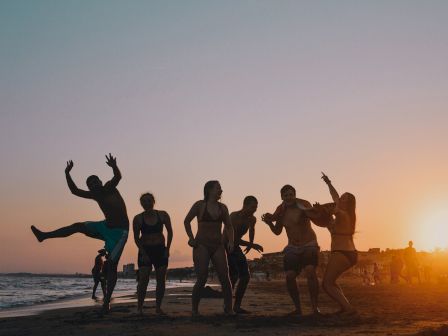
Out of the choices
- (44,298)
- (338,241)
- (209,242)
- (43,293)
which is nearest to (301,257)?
(338,241)

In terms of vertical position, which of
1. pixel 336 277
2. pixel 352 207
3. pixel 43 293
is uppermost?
pixel 352 207

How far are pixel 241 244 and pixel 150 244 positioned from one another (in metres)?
1.68

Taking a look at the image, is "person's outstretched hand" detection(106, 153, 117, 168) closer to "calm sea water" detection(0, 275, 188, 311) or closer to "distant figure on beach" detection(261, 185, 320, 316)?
"distant figure on beach" detection(261, 185, 320, 316)

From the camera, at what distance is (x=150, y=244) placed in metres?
8.61

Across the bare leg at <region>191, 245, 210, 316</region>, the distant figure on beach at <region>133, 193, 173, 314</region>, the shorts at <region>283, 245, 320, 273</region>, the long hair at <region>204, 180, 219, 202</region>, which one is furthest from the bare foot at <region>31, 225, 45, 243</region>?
the shorts at <region>283, 245, 320, 273</region>

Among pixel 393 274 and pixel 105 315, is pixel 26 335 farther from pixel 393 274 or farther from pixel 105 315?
pixel 393 274

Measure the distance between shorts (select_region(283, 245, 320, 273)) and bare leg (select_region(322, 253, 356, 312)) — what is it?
0.88 ft

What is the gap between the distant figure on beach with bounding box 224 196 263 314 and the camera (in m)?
9.06

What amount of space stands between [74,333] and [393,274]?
26.4 metres

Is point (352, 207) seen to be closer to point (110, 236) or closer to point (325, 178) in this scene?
point (325, 178)

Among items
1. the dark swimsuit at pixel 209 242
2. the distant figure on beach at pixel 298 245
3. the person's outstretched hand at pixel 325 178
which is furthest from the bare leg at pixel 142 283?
the person's outstretched hand at pixel 325 178

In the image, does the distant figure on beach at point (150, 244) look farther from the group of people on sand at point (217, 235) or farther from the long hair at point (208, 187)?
the long hair at point (208, 187)

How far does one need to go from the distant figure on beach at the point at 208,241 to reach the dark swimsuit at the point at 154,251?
96 cm

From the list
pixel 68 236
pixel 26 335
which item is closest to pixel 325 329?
pixel 26 335
